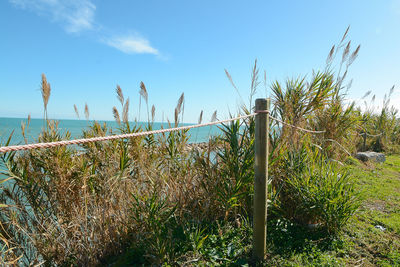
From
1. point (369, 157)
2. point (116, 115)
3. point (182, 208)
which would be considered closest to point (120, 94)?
point (116, 115)

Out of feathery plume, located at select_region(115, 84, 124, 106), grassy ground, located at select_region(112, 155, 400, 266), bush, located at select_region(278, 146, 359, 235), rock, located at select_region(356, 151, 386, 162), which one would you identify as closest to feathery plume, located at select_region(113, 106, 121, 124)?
feathery plume, located at select_region(115, 84, 124, 106)

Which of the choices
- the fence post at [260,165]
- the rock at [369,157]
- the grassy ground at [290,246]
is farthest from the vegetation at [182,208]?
the rock at [369,157]

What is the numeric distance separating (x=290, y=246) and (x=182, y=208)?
1248 millimetres

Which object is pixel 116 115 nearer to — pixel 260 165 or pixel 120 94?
pixel 120 94

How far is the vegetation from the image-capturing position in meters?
2.27

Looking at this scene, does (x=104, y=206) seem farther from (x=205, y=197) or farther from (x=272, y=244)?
(x=272, y=244)

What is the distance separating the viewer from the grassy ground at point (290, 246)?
7.16 ft

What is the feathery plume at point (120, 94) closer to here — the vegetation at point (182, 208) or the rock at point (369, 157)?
the vegetation at point (182, 208)

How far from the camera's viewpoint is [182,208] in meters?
2.60

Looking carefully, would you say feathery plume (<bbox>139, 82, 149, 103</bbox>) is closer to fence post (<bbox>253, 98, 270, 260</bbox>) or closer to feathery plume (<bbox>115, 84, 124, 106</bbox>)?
feathery plume (<bbox>115, 84, 124, 106</bbox>)

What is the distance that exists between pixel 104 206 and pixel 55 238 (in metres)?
0.62

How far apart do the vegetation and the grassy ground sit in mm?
12

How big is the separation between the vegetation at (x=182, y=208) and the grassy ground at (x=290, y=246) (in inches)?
0.5

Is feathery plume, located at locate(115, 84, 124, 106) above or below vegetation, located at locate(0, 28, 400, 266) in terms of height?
above
